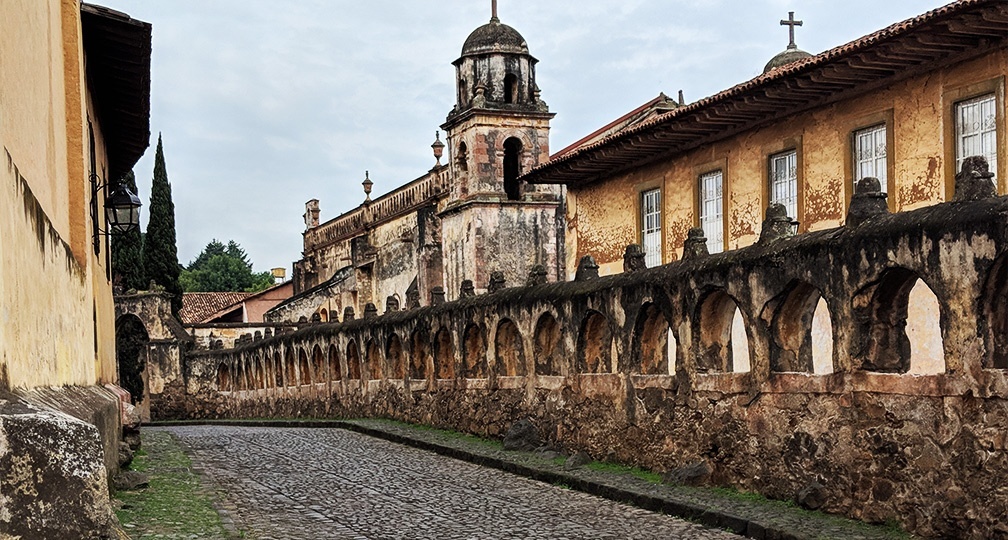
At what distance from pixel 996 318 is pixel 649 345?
6.26 metres

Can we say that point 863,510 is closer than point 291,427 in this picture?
Yes

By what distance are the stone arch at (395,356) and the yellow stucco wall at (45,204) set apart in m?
8.79

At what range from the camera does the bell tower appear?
4116cm

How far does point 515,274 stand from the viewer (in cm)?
4156

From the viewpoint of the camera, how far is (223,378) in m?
44.3

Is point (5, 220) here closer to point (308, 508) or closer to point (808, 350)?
point (308, 508)

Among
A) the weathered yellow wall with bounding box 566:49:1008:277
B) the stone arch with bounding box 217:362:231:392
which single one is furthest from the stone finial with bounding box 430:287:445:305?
the stone arch with bounding box 217:362:231:392

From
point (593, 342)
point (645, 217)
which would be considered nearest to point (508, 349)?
point (593, 342)

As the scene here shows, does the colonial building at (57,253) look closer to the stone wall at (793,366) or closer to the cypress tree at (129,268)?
the stone wall at (793,366)

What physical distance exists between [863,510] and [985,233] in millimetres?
2599

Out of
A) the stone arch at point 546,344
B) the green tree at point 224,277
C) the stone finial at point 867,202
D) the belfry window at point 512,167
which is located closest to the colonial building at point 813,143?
the stone arch at point 546,344

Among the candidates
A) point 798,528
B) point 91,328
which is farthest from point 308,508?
point 798,528

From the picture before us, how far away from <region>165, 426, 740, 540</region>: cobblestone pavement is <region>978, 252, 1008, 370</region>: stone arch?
2728mm

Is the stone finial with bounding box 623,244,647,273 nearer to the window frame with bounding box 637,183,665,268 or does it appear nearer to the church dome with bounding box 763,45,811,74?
the window frame with bounding box 637,183,665,268
